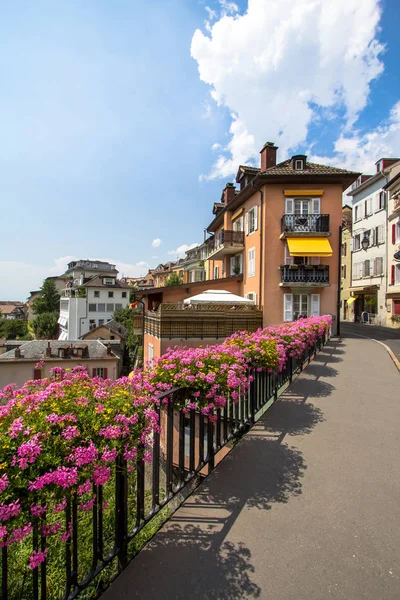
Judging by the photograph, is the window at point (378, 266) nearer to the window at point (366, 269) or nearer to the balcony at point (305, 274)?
the window at point (366, 269)

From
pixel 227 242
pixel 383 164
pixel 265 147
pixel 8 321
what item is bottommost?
pixel 8 321

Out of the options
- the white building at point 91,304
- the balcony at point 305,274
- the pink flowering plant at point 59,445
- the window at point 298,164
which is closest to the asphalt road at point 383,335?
the balcony at point 305,274

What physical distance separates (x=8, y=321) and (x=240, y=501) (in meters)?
76.5

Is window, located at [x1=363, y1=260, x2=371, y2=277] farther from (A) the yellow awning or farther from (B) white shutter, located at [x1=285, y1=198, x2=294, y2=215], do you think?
(B) white shutter, located at [x1=285, y1=198, x2=294, y2=215]

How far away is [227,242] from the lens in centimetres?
2291

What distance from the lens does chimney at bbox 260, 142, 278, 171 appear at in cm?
2047

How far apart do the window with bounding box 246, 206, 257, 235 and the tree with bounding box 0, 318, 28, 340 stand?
59120 mm

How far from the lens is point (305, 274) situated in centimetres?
1930

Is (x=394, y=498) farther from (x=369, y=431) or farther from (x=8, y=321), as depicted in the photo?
(x=8, y=321)

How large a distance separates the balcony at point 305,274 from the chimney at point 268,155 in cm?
710

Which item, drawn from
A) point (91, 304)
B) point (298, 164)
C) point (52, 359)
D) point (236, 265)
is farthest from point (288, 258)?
point (91, 304)

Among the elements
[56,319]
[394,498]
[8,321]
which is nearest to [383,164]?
[394,498]

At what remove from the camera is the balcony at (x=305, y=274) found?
19.2 meters

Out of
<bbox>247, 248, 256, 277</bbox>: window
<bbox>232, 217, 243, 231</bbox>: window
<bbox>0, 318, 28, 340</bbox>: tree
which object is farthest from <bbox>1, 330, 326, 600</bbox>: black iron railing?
<bbox>0, 318, 28, 340</bbox>: tree
